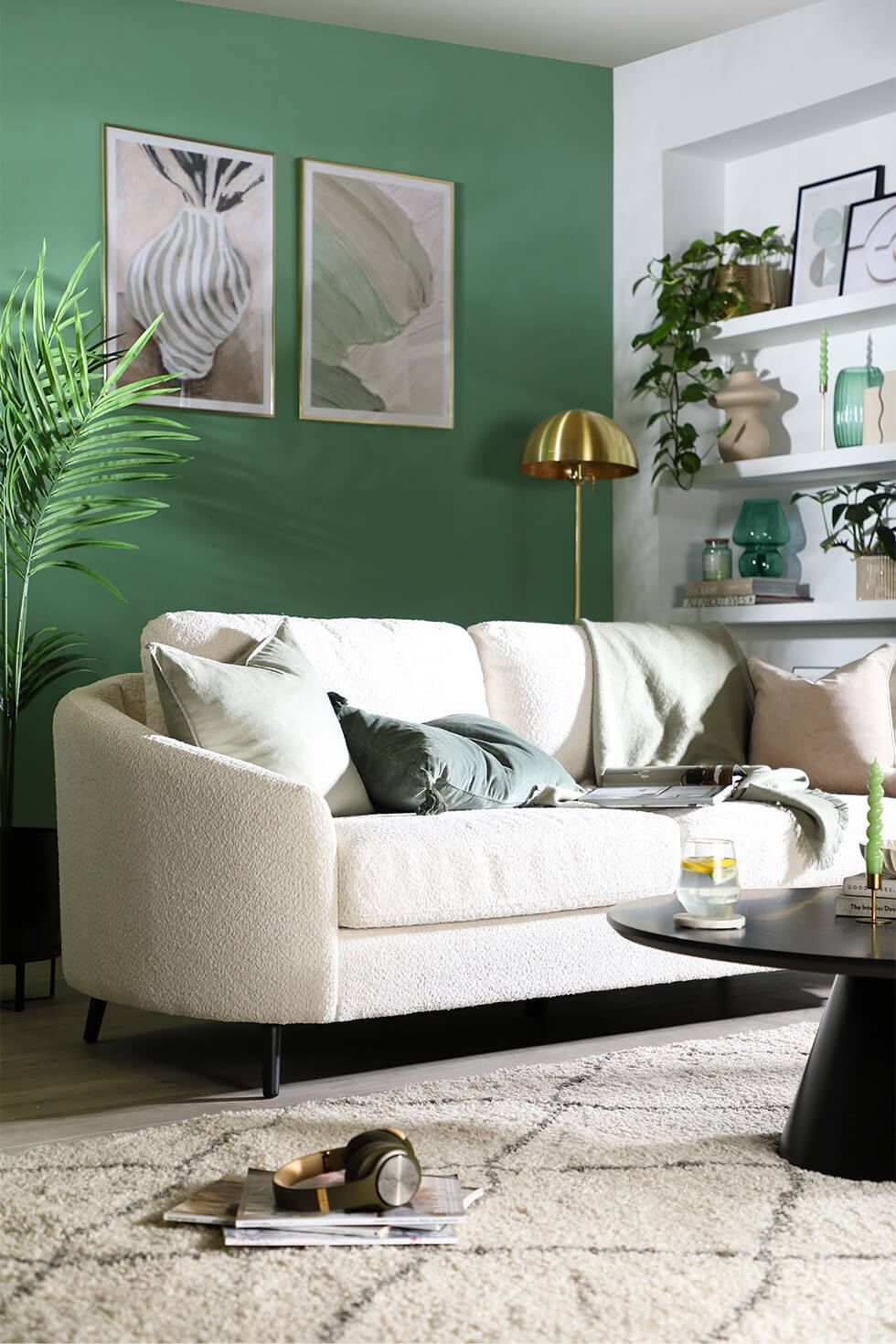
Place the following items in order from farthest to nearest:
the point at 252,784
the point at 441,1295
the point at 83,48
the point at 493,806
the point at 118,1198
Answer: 1. the point at 83,48
2. the point at 493,806
3. the point at 252,784
4. the point at 118,1198
5. the point at 441,1295

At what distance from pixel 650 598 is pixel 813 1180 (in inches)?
124

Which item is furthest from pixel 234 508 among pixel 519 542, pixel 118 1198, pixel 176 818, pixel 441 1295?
pixel 441 1295

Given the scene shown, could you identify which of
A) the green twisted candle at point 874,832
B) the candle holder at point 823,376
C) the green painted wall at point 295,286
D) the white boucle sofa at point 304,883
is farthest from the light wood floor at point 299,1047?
the candle holder at point 823,376

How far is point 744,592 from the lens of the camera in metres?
4.93

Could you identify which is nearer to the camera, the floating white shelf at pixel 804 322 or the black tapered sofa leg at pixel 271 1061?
the black tapered sofa leg at pixel 271 1061

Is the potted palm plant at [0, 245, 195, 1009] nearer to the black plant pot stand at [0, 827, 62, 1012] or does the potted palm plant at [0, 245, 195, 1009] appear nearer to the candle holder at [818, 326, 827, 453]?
the black plant pot stand at [0, 827, 62, 1012]

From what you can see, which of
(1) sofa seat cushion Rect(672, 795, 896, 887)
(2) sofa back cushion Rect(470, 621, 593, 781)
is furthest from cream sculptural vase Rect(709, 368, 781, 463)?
(1) sofa seat cushion Rect(672, 795, 896, 887)

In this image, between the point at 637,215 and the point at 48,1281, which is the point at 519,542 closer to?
the point at 637,215

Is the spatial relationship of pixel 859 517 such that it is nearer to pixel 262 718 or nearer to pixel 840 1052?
pixel 262 718

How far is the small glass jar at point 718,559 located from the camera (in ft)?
16.7

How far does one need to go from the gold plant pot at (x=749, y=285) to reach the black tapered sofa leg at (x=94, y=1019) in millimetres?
3087

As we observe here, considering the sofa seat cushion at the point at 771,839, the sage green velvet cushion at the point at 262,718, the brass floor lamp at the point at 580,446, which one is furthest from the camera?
the brass floor lamp at the point at 580,446

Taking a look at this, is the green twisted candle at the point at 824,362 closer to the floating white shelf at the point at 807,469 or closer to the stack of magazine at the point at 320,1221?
the floating white shelf at the point at 807,469

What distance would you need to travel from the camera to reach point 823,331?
4863mm
